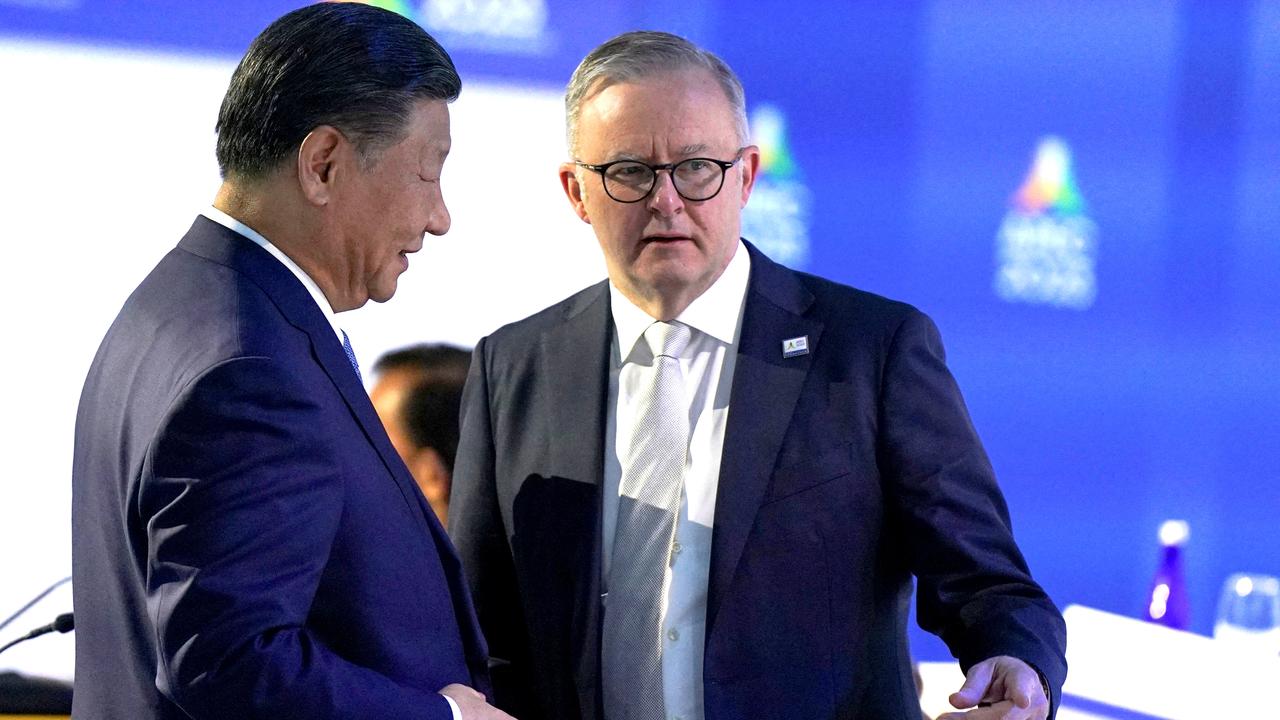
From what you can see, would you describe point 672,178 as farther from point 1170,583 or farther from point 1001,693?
point 1170,583

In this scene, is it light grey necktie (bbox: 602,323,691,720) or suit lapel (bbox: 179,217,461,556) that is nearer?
suit lapel (bbox: 179,217,461,556)

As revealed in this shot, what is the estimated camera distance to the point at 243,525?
125 cm

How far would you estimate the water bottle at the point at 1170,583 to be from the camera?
132 inches

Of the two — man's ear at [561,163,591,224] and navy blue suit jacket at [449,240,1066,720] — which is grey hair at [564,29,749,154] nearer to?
man's ear at [561,163,591,224]

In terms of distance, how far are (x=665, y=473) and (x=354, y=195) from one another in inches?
25.2

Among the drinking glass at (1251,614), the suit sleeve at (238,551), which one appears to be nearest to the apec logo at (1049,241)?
the drinking glass at (1251,614)

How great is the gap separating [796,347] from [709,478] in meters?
0.23

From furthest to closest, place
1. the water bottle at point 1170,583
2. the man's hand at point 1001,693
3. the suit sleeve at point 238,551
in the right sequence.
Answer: the water bottle at point 1170,583
the man's hand at point 1001,693
the suit sleeve at point 238,551

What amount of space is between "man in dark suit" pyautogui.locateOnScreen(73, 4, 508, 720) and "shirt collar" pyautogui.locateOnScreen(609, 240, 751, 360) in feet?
1.54

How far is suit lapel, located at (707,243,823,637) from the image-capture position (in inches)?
70.6

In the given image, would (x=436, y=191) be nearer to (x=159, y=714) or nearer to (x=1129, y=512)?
(x=159, y=714)

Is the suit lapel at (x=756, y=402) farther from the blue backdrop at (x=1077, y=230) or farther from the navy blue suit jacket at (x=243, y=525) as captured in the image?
the blue backdrop at (x=1077, y=230)

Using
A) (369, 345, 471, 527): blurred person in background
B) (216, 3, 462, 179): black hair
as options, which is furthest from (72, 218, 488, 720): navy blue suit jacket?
(369, 345, 471, 527): blurred person in background

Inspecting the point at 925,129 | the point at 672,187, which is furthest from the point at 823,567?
the point at 925,129
